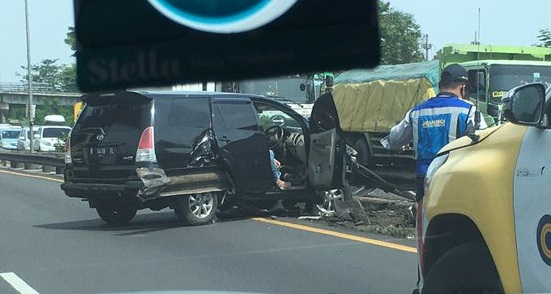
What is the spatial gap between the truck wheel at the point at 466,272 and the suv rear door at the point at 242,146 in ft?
21.0

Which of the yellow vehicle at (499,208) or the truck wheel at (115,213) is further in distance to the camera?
the truck wheel at (115,213)

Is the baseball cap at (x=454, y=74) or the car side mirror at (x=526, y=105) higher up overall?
the baseball cap at (x=454, y=74)

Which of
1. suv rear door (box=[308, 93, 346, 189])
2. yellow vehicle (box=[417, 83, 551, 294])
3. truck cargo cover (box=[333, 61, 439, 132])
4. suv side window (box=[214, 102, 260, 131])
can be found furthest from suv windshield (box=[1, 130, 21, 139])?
yellow vehicle (box=[417, 83, 551, 294])

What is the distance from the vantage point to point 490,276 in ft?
13.9

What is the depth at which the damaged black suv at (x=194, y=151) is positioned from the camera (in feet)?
34.1

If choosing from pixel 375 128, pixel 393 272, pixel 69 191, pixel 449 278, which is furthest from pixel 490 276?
pixel 375 128

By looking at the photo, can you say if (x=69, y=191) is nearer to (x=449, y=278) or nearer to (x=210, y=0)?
(x=210, y=0)

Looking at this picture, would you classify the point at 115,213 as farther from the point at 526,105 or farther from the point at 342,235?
the point at 526,105

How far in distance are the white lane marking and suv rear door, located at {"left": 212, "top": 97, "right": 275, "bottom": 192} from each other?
12.1 feet

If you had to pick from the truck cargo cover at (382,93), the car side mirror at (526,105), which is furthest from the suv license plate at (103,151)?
the car side mirror at (526,105)

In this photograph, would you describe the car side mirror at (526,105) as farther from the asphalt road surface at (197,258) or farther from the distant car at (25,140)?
the distant car at (25,140)

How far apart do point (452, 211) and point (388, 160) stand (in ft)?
38.9

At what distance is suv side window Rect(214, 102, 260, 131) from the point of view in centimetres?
1091

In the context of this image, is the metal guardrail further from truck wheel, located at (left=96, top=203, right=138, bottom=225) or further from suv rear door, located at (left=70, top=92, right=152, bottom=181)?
suv rear door, located at (left=70, top=92, right=152, bottom=181)
